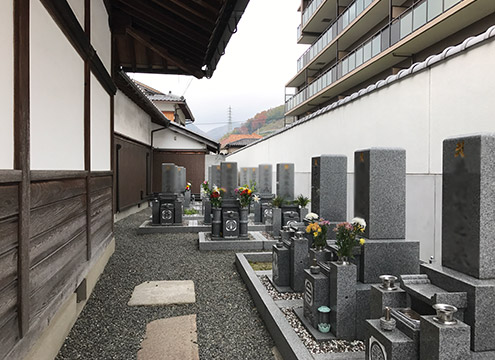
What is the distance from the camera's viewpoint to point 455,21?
11906mm

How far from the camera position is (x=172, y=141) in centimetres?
2041

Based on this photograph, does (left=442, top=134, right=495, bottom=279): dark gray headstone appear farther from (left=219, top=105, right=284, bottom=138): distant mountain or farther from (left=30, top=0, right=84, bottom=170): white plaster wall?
(left=219, top=105, right=284, bottom=138): distant mountain

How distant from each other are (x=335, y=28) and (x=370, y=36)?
3162mm

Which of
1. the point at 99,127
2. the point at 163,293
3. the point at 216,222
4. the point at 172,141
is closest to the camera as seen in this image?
the point at 163,293

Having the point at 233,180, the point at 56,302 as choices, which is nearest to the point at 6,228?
the point at 56,302

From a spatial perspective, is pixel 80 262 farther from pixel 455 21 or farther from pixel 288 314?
pixel 455 21

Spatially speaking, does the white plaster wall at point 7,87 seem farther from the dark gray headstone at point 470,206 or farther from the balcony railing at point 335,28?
the balcony railing at point 335,28

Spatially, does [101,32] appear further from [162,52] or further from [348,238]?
[348,238]

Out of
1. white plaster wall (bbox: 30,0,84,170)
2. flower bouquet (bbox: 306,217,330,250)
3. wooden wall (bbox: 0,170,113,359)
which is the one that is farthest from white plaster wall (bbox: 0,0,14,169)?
flower bouquet (bbox: 306,217,330,250)

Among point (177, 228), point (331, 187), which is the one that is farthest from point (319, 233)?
point (177, 228)

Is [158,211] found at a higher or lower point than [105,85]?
lower

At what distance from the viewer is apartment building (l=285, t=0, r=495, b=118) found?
1196cm

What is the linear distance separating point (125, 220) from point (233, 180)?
4.95 meters

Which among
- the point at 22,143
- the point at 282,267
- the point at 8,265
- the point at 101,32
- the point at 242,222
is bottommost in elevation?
the point at 282,267
